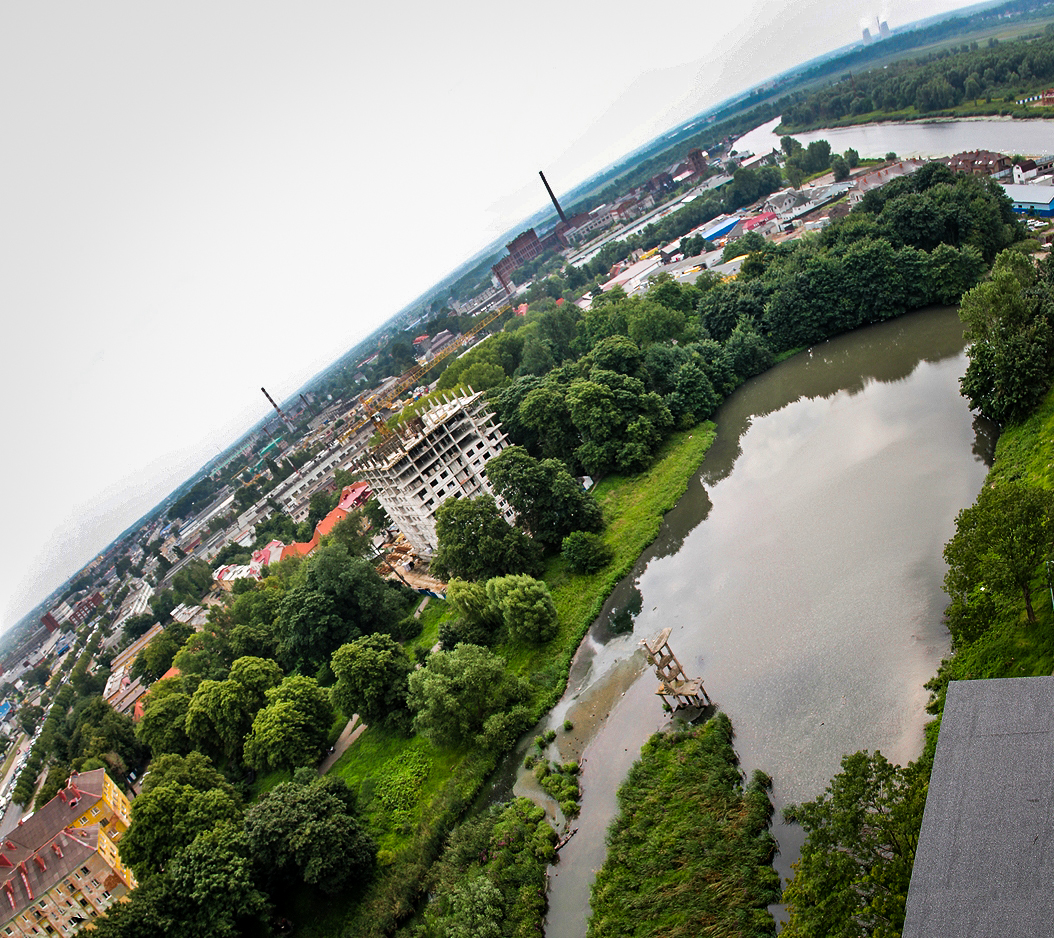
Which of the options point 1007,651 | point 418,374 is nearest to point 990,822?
point 1007,651

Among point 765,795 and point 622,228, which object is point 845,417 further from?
point 622,228

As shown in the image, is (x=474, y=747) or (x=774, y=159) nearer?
(x=474, y=747)

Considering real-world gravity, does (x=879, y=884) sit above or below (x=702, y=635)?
above

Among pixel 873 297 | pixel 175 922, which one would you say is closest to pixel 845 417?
pixel 873 297

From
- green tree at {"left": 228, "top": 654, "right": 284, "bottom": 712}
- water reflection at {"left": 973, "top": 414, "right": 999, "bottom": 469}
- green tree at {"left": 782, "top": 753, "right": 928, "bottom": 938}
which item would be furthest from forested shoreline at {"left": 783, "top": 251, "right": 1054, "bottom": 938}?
green tree at {"left": 228, "top": 654, "right": 284, "bottom": 712}

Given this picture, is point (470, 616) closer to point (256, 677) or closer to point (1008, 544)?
point (256, 677)

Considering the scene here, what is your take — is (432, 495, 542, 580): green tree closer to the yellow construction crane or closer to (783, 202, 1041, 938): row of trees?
(783, 202, 1041, 938): row of trees
